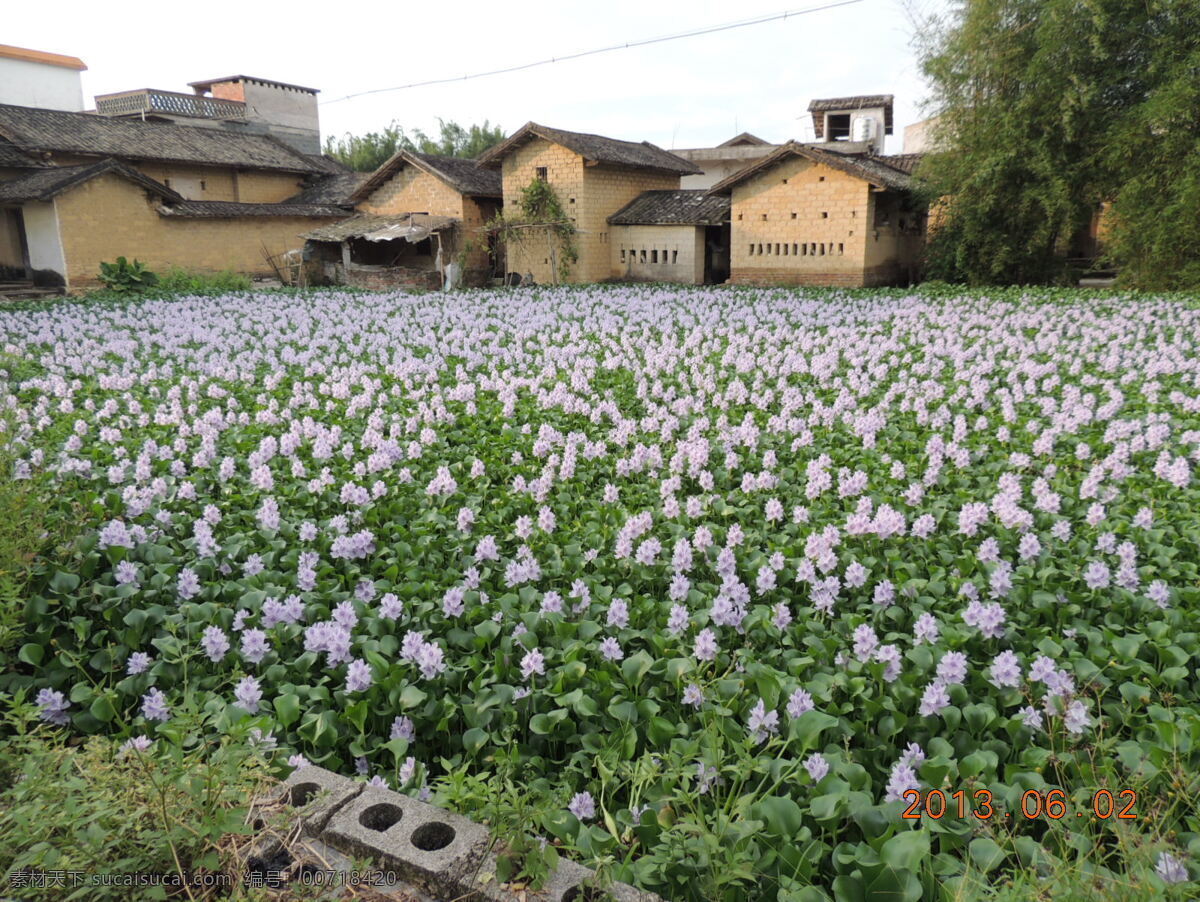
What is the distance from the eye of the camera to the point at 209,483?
5.26 m

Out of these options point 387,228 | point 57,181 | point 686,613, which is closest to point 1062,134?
point 387,228

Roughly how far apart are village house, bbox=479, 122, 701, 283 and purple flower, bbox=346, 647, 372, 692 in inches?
824

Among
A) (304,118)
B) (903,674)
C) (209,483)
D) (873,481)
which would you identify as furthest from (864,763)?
(304,118)

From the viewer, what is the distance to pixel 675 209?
23.1 m

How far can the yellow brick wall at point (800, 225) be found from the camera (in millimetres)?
20047

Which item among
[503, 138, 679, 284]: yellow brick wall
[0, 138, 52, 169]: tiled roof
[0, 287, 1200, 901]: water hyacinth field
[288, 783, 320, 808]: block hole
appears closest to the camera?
[288, 783, 320, 808]: block hole

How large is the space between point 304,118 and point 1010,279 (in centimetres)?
3252

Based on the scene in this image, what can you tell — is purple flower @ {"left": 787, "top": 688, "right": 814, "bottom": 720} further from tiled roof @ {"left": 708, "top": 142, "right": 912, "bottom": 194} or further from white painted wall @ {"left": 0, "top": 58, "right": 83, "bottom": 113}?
white painted wall @ {"left": 0, "top": 58, "right": 83, "bottom": 113}

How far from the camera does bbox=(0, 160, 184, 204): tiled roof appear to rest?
65.3 feet

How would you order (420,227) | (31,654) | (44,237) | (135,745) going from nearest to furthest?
(135,745) → (31,654) → (44,237) → (420,227)

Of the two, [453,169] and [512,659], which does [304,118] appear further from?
[512,659]

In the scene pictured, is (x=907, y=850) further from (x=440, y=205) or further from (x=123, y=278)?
(x=440, y=205)

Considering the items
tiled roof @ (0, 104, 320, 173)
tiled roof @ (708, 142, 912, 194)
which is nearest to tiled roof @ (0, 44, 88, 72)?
tiled roof @ (0, 104, 320, 173)

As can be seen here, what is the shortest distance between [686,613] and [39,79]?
1757 inches
